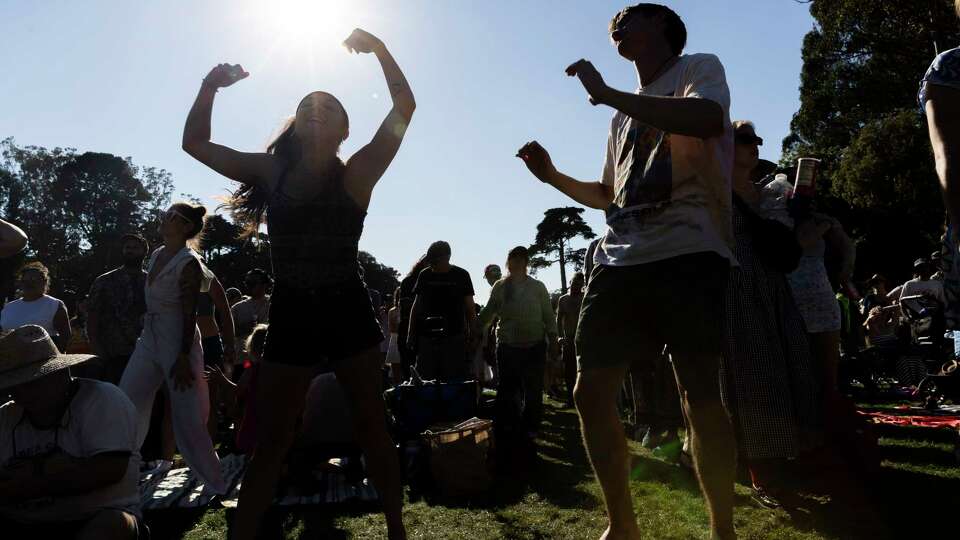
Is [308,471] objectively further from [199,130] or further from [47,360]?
[199,130]

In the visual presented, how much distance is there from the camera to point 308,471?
4941 mm

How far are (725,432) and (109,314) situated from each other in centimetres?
531

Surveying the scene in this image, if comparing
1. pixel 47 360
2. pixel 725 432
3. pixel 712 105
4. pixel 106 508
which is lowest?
pixel 106 508

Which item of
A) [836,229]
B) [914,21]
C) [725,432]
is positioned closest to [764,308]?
[836,229]

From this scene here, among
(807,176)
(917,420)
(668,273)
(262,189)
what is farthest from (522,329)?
(668,273)

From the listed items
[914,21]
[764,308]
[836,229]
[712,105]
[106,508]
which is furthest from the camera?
[914,21]

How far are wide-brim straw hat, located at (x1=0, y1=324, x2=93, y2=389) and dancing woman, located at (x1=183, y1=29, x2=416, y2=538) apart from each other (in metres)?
0.77

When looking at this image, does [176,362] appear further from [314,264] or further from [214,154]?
[314,264]

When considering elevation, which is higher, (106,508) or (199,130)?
(199,130)

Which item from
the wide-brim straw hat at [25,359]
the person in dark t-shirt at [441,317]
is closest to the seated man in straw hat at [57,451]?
the wide-brim straw hat at [25,359]

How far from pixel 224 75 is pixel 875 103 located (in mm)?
28612

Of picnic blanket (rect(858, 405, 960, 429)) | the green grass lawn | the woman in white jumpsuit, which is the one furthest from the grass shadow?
picnic blanket (rect(858, 405, 960, 429))

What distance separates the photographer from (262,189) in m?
2.84

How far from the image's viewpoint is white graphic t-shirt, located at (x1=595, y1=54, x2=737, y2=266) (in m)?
2.37
